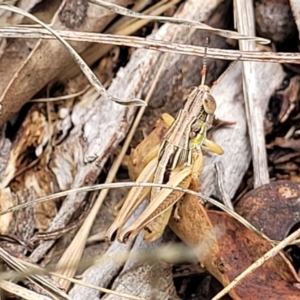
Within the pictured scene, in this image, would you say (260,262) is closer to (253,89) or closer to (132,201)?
(132,201)

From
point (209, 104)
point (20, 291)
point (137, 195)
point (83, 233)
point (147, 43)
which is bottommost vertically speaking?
point (20, 291)

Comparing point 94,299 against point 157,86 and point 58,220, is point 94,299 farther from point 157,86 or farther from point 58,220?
point 157,86

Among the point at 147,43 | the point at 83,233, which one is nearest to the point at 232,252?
the point at 83,233

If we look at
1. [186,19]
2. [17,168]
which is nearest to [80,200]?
[17,168]

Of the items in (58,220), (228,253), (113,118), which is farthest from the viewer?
(113,118)

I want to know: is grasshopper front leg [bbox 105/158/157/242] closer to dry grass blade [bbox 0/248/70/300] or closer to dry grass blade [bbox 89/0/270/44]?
dry grass blade [bbox 0/248/70/300]

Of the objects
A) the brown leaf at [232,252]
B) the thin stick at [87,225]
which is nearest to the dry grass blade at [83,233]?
the thin stick at [87,225]
